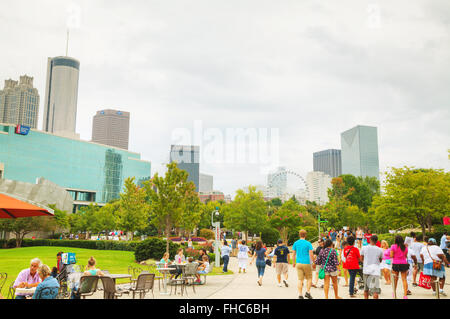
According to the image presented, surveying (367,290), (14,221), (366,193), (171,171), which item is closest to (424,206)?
(171,171)

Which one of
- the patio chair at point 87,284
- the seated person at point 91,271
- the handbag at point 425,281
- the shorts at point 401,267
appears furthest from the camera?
the handbag at point 425,281

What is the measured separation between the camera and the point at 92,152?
119000mm

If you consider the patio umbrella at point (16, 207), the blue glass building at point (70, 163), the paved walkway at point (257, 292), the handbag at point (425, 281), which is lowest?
the paved walkway at point (257, 292)

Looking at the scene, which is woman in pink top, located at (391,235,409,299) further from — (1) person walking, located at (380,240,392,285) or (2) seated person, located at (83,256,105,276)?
(2) seated person, located at (83,256,105,276)

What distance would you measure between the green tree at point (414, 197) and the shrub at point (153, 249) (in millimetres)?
19883

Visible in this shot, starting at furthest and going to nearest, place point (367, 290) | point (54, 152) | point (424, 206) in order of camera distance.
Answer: point (54, 152)
point (424, 206)
point (367, 290)

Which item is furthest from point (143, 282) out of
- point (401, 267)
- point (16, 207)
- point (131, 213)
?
point (131, 213)

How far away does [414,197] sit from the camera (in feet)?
105

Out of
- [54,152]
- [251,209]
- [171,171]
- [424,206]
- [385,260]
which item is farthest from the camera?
[54,152]

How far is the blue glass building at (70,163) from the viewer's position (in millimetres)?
98125

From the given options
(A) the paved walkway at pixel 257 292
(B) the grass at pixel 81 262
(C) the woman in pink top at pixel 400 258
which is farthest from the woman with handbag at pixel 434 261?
(B) the grass at pixel 81 262

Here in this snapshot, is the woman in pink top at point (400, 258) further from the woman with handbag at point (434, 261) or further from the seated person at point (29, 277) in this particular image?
the seated person at point (29, 277)

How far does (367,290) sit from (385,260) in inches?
155
